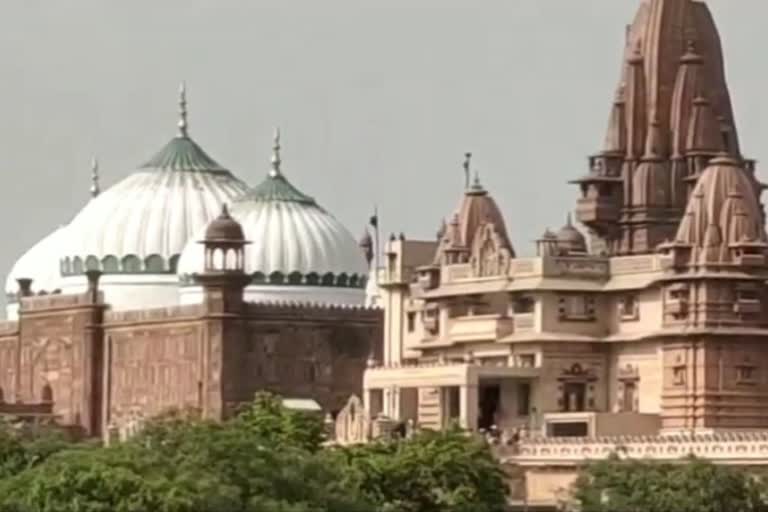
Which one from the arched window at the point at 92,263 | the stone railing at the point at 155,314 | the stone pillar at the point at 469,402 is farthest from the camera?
the arched window at the point at 92,263

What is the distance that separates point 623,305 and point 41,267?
38.1 m

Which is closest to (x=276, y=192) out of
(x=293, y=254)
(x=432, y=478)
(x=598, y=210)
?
(x=293, y=254)

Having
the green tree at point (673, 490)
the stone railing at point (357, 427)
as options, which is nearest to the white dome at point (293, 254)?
the stone railing at point (357, 427)

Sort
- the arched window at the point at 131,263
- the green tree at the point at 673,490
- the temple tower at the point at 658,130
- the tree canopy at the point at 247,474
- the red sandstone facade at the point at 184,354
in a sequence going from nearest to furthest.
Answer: the tree canopy at the point at 247,474
the green tree at the point at 673,490
the temple tower at the point at 658,130
the red sandstone facade at the point at 184,354
the arched window at the point at 131,263

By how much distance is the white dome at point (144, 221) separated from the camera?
4998 inches

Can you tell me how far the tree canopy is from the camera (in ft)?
256

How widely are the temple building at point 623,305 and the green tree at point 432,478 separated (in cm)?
542

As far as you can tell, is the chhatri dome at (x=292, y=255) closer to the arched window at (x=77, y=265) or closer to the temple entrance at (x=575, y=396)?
the arched window at (x=77, y=265)

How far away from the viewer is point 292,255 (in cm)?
12488

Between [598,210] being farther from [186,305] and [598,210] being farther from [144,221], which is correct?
[144,221]

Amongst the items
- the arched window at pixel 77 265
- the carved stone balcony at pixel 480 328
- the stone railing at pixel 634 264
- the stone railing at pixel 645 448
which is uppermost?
the arched window at pixel 77 265

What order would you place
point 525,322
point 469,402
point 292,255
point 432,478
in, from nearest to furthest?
point 432,478 → point 469,402 → point 525,322 → point 292,255

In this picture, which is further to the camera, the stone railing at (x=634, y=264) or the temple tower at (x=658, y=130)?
the temple tower at (x=658, y=130)

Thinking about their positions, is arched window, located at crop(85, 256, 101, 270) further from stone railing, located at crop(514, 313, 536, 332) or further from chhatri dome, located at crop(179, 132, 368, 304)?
stone railing, located at crop(514, 313, 536, 332)
